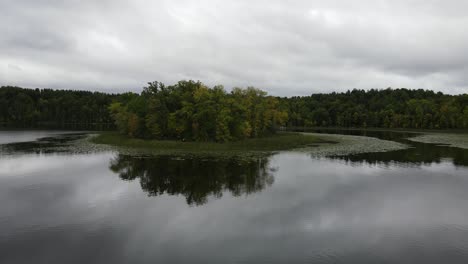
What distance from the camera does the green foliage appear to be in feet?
215

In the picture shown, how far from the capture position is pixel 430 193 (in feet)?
91.4

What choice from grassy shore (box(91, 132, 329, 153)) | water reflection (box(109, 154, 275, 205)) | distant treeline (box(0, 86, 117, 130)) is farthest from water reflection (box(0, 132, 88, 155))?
distant treeline (box(0, 86, 117, 130))

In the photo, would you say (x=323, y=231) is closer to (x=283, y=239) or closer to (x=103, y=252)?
(x=283, y=239)

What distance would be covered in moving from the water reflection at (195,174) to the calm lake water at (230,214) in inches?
7.2

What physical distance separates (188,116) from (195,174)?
3155 cm

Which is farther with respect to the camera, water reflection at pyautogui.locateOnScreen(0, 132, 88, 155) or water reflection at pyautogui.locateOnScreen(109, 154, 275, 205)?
water reflection at pyautogui.locateOnScreen(0, 132, 88, 155)

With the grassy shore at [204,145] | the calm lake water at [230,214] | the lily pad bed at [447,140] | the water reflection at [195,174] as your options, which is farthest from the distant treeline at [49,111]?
the calm lake water at [230,214]

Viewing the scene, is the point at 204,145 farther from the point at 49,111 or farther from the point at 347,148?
the point at 49,111

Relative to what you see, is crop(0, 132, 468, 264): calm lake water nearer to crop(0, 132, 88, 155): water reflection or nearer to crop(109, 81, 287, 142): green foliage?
crop(0, 132, 88, 155): water reflection

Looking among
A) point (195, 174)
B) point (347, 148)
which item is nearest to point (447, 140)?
point (347, 148)

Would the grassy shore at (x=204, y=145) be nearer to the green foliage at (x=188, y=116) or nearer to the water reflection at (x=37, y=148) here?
the green foliage at (x=188, y=116)

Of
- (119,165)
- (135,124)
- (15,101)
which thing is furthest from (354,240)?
(15,101)

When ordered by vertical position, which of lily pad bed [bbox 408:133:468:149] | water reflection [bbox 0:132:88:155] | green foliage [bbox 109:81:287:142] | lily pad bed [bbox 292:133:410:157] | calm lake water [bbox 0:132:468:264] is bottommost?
calm lake water [bbox 0:132:468:264]

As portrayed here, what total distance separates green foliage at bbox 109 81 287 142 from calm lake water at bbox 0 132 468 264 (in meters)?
26.3
